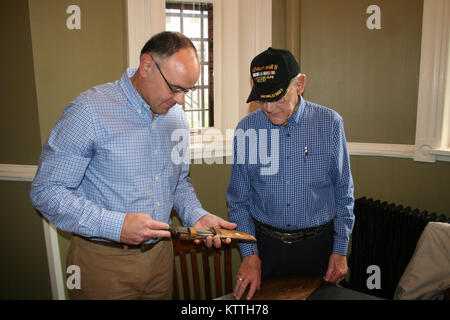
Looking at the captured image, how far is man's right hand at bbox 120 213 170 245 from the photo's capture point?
4.40ft

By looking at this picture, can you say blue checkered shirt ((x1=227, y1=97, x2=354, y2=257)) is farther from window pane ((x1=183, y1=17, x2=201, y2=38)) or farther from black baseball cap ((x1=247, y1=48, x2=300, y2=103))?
window pane ((x1=183, y1=17, x2=201, y2=38))

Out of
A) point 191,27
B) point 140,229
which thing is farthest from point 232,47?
point 140,229

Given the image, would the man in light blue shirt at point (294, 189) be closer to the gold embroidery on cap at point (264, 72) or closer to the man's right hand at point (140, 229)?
the gold embroidery on cap at point (264, 72)

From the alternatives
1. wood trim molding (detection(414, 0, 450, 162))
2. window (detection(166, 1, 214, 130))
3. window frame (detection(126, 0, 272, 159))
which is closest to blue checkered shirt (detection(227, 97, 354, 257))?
window frame (detection(126, 0, 272, 159))

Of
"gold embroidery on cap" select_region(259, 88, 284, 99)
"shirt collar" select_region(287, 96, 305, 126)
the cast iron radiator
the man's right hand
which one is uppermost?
"gold embroidery on cap" select_region(259, 88, 284, 99)

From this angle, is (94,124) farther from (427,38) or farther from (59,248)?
(427,38)

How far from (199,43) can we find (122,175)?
1.77 meters

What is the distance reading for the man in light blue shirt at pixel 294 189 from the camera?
1.80 metres

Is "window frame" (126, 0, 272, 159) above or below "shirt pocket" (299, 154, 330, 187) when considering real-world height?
above

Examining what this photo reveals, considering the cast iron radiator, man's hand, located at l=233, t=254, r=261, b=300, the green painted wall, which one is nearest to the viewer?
man's hand, located at l=233, t=254, r=261, b=300

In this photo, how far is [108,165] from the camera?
5.07ft

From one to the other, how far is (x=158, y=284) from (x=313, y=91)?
217 centimetres

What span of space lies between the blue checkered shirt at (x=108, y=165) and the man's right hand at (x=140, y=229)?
3 centimetres

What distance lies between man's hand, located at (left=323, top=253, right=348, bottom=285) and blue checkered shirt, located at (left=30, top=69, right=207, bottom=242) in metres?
0.74
